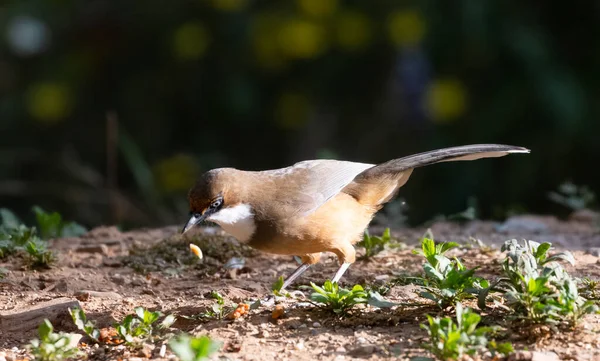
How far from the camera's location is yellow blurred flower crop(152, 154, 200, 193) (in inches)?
377

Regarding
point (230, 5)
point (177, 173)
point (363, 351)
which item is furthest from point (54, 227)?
point (230, 5)

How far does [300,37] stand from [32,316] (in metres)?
5.12

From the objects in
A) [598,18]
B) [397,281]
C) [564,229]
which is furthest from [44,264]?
[598,18]

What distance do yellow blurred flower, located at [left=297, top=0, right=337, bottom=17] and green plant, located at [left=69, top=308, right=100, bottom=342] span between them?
17.8 ft

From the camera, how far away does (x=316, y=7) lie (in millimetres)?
8828

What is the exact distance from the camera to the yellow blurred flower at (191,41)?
9.19 m

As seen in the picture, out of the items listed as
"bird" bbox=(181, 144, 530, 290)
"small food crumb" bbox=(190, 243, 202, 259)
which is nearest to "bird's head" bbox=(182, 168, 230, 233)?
"bird" bbox=(181, 144, 530, 290)

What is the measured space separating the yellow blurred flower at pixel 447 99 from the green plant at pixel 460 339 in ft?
17.7

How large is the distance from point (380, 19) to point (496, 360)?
5.86 m

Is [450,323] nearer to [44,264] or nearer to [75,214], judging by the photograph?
[44,264]

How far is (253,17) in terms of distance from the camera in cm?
900

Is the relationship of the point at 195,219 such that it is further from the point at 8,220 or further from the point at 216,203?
the point at 8,220

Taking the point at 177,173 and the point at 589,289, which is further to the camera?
the point at 177,173

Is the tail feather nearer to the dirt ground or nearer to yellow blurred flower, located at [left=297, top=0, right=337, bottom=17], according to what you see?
the dirt ground
